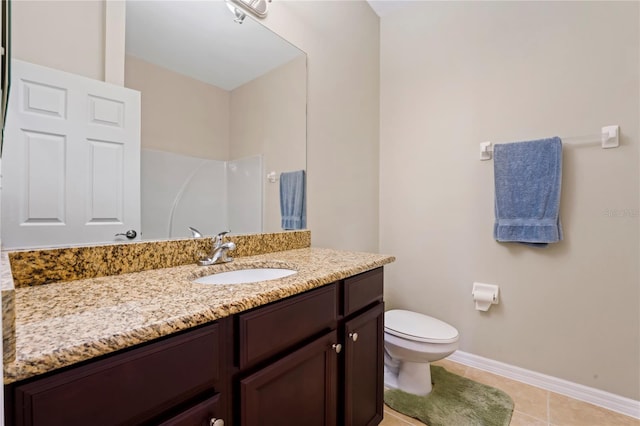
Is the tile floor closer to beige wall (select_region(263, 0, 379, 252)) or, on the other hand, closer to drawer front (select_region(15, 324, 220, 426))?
beige wall (select_region(263, 0, 379, 252))

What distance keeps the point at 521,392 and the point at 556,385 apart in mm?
209

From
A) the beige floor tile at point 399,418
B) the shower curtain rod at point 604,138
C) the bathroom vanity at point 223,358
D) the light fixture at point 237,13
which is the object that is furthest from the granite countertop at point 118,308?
the shower curtain rod at point 604,138

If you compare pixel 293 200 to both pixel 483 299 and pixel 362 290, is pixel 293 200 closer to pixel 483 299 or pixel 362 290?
pixel 362 290

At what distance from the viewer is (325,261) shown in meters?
1.26

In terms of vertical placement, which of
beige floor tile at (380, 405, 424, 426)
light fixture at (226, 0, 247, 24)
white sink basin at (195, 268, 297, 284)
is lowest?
A: beige floor tile at (380, 405, 424, 426)

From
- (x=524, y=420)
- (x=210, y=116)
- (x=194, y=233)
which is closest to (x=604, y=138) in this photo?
(x=524, y=420)

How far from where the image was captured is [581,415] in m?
1.52

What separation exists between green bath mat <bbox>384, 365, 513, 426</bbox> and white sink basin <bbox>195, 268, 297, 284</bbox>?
3.40 feet

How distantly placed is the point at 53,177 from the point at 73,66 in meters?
0.36

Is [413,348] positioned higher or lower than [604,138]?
lower

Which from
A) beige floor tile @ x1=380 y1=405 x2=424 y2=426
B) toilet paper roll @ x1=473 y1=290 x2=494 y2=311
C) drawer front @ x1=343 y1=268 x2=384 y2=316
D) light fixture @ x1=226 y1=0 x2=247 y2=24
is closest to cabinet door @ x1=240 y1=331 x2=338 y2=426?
drawer front @ x1=343 y1=268 x2=384 y2=316

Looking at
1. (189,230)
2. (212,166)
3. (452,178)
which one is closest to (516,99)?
(452,178)

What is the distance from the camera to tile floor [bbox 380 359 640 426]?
1.47 metres

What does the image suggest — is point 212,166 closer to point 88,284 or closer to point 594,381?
point 88,284
